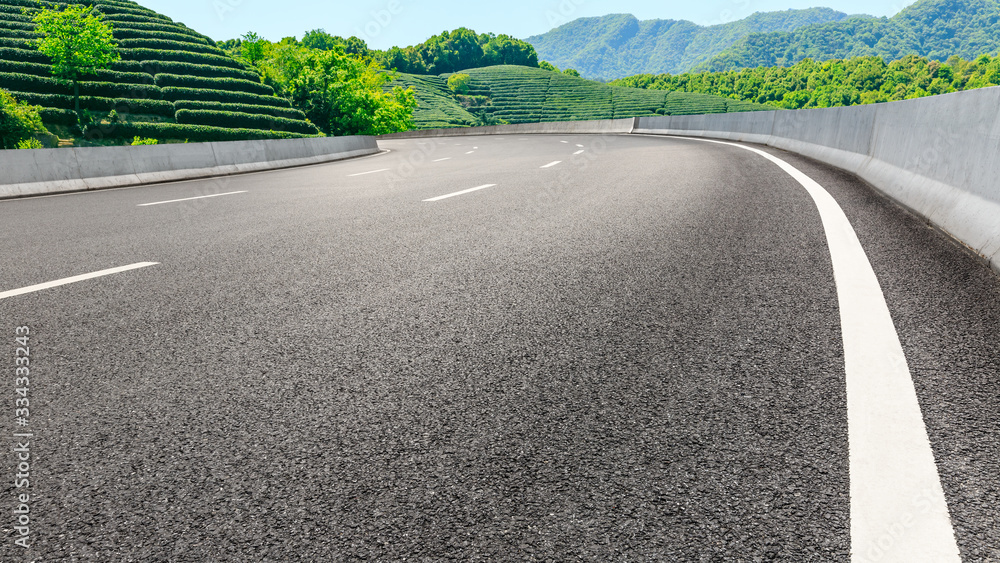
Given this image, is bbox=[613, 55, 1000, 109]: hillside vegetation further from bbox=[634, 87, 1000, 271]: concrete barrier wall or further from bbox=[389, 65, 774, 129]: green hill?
bbox=[634, 87, 1000, 271]: concrete barrier wall

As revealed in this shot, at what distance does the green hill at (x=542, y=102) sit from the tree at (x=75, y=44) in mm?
67731

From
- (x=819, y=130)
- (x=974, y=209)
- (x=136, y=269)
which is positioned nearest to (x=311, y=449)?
(x=136, y=269)

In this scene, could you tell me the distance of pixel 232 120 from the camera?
79500mm

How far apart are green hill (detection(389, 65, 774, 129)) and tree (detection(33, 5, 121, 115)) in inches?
2667

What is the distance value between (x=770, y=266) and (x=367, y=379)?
3.06m

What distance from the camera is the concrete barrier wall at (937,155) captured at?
4727mm

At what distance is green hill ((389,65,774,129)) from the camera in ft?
490

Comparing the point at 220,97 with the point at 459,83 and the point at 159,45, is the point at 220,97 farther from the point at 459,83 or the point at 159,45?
the point at 459,83

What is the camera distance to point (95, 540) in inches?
66.5

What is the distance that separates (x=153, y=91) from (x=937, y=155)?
298 ft

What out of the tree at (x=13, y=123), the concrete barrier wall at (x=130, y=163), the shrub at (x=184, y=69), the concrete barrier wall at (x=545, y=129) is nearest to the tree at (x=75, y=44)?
the shrub at (x=184, y=69)

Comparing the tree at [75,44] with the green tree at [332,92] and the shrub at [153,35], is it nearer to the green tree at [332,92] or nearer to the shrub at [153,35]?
the shrub at [153,35]

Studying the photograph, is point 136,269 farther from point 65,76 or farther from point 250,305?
point 65,76

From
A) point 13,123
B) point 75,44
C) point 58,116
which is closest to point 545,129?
point 13,123
